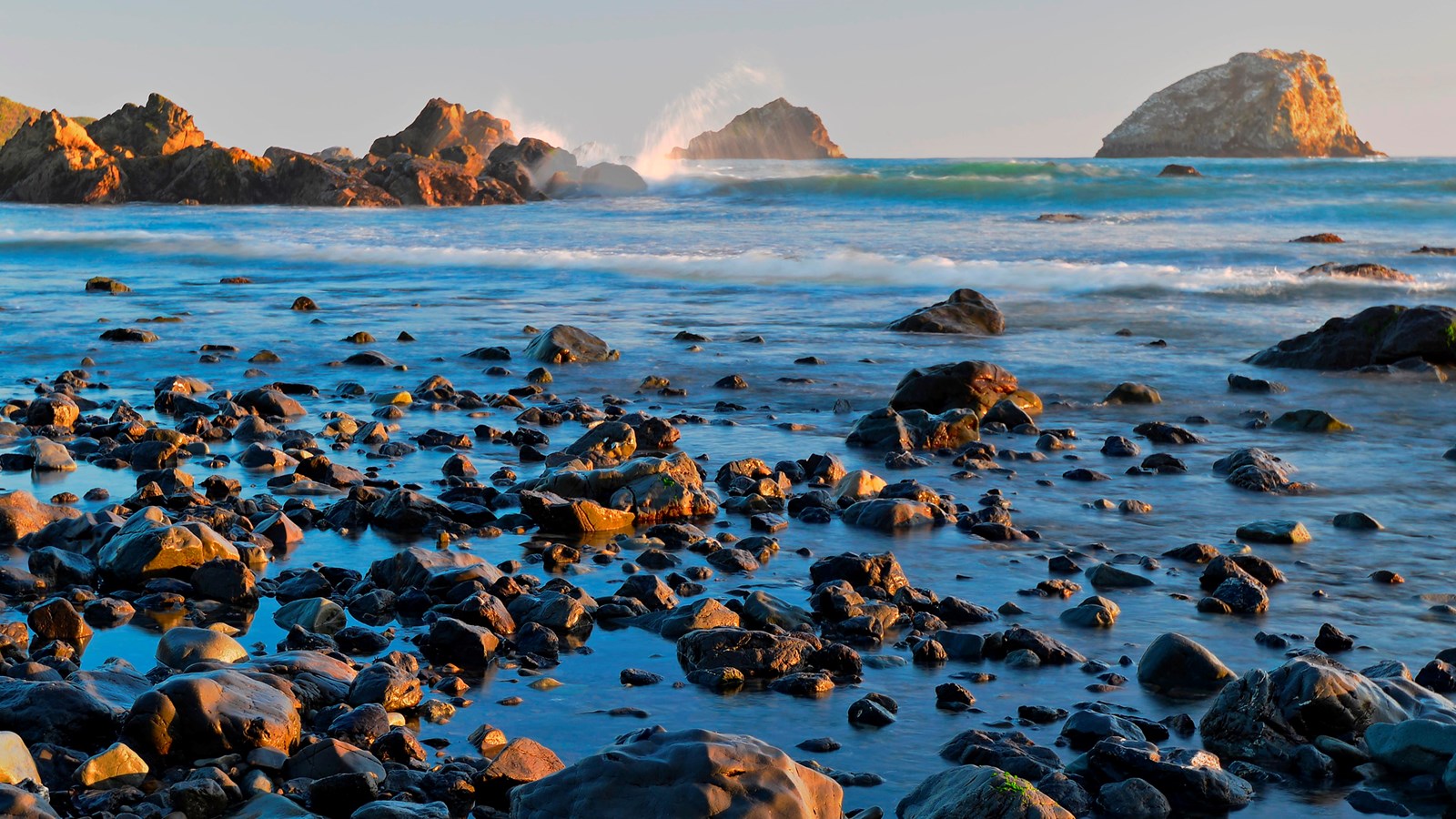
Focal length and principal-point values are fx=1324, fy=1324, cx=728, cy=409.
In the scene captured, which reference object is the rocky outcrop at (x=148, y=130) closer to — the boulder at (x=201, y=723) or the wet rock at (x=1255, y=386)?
the wet rock at (x=1255, y=386)

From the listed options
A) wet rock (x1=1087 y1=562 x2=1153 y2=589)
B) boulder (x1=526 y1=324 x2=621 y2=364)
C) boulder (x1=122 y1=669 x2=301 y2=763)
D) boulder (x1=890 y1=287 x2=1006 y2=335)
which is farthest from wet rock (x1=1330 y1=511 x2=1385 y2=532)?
boulder (x1=890 y1=287 x2=1006 y2=335)

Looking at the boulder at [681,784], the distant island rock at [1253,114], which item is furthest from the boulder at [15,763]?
the distant island rock at [1253,114]

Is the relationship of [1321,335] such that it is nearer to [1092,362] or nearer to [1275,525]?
[1092,362]

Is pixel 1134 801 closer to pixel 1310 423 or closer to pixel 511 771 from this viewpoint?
pixel 511 771

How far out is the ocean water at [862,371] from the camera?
429 centimetres

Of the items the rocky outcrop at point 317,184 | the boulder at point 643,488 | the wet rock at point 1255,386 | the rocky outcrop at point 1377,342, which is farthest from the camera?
the rocky outcrop at point 317,184

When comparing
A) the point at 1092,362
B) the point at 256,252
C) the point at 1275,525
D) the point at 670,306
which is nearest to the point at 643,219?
the point at 256,252

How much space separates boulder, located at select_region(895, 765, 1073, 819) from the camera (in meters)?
3.00

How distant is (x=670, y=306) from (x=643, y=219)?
25.3m

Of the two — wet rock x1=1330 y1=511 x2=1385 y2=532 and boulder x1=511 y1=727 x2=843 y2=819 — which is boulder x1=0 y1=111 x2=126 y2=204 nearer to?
wet rock x1=1330 y1=511 x2=1385 y2=532

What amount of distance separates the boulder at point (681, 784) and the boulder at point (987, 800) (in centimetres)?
31

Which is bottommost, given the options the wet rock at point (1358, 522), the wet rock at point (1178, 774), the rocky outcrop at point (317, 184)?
the wet rock at point (1358, 522)

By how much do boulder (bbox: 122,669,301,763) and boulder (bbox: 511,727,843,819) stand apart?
3.09 feet

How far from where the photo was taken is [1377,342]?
12133 mm
